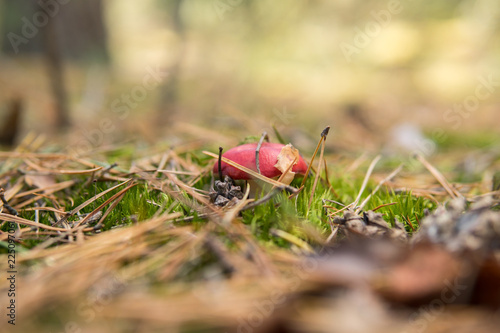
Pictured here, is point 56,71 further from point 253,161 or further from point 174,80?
point 253,161

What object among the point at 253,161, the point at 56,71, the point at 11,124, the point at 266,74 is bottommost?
the point at 11,124

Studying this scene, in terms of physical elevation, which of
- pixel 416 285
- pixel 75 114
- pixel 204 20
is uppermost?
pixel 204 20

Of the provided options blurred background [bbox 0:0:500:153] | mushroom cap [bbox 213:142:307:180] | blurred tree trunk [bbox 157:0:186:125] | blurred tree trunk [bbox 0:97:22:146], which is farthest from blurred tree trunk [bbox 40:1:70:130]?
mushroom cap [bbox 213:142:307:180]

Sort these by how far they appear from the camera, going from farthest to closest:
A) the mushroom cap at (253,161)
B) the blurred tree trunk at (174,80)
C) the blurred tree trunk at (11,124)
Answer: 1. the blurred tree trunk at (174,80)
2. the blurred tree trunk at (11,124)
3. the mushroom cap at (253,161)

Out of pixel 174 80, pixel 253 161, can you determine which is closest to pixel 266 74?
pixel 174 80

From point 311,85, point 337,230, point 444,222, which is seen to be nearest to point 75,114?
point 337,230

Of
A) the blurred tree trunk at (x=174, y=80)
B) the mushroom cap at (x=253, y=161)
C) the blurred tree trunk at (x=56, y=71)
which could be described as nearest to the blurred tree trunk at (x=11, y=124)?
the blurred tree trunk at (x=56, y=71)

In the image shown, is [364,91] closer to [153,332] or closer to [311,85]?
[311,85]

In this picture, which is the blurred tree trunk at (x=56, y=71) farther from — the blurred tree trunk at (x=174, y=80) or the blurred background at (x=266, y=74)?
the blurred tree trunk at (x=174, y=80)
